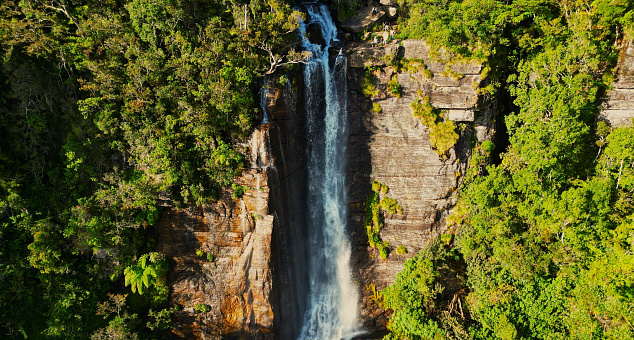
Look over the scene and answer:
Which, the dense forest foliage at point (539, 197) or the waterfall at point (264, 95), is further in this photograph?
the waterfall at point (264, 95)

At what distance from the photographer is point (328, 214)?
69.1ft

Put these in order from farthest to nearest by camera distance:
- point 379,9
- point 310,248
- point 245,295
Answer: point 379,9, point 310,248, point 245,295

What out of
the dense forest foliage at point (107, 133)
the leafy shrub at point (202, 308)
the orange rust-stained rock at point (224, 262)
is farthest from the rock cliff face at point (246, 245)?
the dense forest foliage at point (107, 133)

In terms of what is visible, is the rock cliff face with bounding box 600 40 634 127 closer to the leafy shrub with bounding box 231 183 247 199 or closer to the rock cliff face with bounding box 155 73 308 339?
the rock cliff face with bounding box 155 73 308 339

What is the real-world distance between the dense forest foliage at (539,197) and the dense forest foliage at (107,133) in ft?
35.7

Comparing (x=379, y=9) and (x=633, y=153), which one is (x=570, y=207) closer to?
(x=633, y=153)

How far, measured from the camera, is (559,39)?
17422mm

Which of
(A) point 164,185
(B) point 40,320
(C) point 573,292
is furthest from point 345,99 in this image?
(B) point 40,320

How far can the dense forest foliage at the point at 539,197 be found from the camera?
53.2 ft

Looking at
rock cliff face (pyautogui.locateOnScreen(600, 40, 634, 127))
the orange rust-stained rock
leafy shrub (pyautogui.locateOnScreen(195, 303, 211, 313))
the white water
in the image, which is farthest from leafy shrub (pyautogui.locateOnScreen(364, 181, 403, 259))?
rock cliff face (pyautogui.locateOnScreen(600, 40, 634, 127))

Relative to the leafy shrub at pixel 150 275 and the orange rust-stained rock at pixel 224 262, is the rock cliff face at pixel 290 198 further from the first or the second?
the leafy shrub at pixel 150 275

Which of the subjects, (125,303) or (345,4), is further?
(345,4)

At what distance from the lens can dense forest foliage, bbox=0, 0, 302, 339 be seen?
16266 mm

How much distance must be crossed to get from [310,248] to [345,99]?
9.18m
